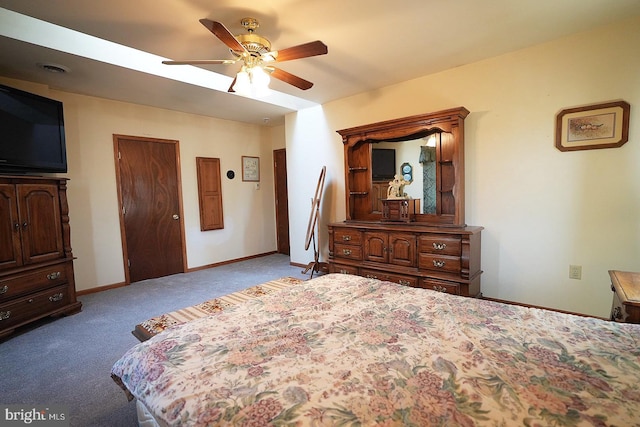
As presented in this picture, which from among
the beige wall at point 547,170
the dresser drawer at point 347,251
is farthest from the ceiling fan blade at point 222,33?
the dresser drawer at point 347,251

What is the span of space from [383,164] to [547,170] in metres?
1.56

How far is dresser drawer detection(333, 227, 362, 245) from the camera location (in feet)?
11.1

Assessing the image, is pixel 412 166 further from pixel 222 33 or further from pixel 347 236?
pixel 222 33

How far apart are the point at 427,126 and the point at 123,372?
3.05 m

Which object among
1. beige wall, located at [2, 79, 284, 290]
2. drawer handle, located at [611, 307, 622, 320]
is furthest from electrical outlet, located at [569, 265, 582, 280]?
beige wall, located at [2, 79, 284, 290]

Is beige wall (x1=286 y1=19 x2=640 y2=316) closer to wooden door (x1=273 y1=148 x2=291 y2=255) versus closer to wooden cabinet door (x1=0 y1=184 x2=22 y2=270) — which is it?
wooden door (x1=273 y1=148 x2=291 y2=255)

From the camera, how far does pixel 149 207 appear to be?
163 inches

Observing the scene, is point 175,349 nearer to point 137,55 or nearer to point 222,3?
point 222,3

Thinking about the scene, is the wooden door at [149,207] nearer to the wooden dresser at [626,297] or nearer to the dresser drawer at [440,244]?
the dresser drawer at [440,244]

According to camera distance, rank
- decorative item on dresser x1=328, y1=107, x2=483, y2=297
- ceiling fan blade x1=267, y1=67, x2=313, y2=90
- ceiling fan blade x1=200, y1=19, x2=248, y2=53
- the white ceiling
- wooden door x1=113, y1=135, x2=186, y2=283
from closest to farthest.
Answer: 1. ceiling fan blade x1=200, y1=19, x2=248, y2=53
2. the white ceiling
3. ceiling fan blade x1=267, y1=67, x2=313, y2=90
4. decorative item on dresser x1=328, y1=107, x2=483, y2=297
5. wooden door x1=113, y1=135, x2=186, y2=283

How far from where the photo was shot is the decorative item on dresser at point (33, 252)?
253 centimetres

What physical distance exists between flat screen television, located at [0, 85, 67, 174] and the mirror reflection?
3.34 meters

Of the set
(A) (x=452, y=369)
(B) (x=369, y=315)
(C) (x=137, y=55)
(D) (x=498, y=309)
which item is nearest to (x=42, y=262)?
(C) (x=137, y=55)

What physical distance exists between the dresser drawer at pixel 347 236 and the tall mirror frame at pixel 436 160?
0.29 meters
